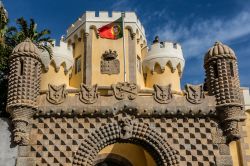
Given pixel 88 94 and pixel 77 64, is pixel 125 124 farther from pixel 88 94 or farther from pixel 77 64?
pixel 77 64

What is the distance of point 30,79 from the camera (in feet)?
56.8

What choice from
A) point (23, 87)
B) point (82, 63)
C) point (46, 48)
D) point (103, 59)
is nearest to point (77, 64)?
point (82, 63)

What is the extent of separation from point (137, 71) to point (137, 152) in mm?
6392

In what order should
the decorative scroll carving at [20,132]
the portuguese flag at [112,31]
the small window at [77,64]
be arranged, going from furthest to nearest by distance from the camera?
1. the small window at [77,64]
2. the portuguese flag at [112,31]
3. the decorative scroll carving at [20,132]

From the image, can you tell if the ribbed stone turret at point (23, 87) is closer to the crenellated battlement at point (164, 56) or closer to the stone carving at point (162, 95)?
the stone carving at point (162, 95)

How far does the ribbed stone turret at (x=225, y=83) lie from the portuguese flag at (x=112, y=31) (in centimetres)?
905

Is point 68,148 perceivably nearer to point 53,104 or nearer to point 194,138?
point 53,104

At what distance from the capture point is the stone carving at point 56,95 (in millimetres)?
17297

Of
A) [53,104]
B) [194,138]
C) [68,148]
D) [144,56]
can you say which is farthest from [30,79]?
[144,56]

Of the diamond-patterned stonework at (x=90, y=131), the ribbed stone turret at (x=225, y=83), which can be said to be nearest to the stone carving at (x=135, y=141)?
the diamond-patterned stonework at (x=90, y=131)

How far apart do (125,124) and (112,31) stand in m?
11.2

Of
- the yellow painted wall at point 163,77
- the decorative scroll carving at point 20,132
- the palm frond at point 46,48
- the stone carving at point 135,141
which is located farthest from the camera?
the yellow painted wall at point 163,77

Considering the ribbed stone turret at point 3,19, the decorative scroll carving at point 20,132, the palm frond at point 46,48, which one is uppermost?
the ribbed stone turret at point 3,19

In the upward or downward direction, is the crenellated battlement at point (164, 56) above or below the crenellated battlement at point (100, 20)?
below
